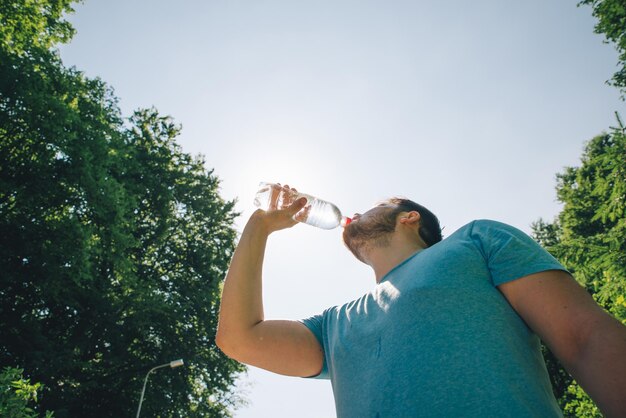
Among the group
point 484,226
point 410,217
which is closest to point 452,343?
point 484,226

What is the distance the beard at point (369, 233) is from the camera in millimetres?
2410

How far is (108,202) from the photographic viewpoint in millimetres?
11664

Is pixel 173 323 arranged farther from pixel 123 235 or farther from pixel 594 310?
pixel 594 310

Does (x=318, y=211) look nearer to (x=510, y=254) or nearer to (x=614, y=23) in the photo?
(x=510, y=254)

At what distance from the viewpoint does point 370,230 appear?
8.03ft

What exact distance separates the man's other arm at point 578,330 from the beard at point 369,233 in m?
1.01

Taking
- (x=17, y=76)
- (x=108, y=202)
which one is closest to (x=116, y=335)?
(x=108, y=202)

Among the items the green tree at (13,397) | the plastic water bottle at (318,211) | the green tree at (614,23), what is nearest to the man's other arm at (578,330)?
the plastic water bottle at (318,211)

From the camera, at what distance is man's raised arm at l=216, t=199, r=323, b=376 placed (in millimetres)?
1920

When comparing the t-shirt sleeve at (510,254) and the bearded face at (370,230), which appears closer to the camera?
the t-shirt sleeve at (510,254)

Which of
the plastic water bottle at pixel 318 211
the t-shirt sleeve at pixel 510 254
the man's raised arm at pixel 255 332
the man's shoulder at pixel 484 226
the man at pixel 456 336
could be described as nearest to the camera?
the man at pixel 456 336

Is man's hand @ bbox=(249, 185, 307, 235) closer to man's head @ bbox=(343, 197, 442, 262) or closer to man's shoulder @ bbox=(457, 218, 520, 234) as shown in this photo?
man's head @ bbox=(343, 197, 442, 262)

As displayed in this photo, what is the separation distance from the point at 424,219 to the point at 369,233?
475 mm

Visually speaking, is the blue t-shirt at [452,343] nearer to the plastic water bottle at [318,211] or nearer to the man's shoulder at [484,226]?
the man's shoulder at [484,226]
